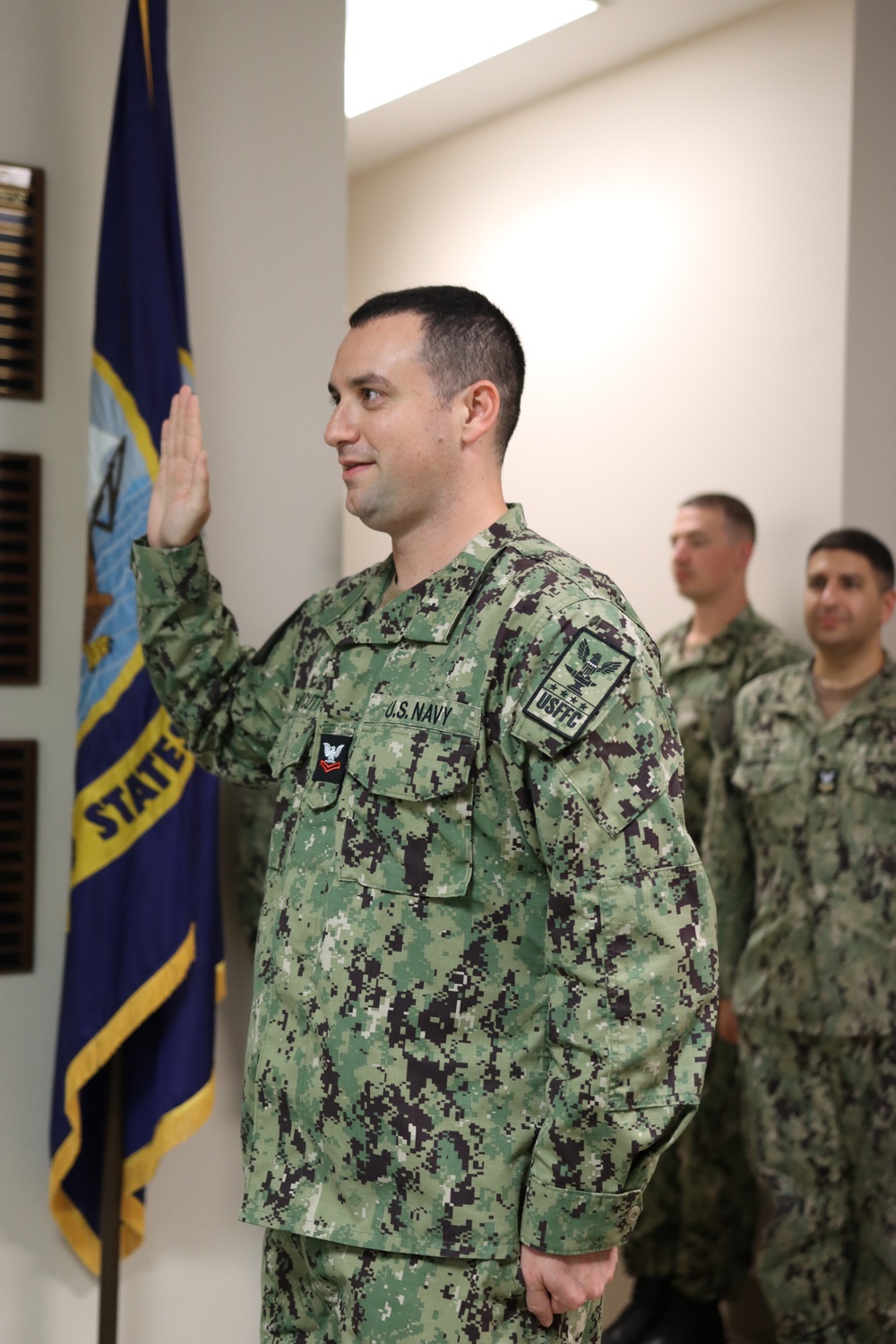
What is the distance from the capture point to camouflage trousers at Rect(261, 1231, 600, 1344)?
149 cm

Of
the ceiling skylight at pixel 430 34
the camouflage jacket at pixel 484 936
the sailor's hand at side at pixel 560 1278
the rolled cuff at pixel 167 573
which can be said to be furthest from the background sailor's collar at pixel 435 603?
the ceiling skylight at pixel 430 34

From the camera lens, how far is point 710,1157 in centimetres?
350

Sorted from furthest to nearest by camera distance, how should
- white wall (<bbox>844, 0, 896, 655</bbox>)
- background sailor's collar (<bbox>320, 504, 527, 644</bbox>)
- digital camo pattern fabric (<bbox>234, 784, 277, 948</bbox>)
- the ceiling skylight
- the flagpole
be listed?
1. the ceiling skylight
2. white wall (<bbox>844, 0, 896, 655</bbox>)
3. digital camo pattern fabric (<bbox>234, 784, 277, 948</bbox>)
4. the flagpole
5. background sailor's collar (<bbox>320, 504, 527, 644</bbox>)

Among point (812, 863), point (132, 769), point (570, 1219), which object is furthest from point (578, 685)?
point (812, 863)

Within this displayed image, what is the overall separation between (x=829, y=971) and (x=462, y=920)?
6.06 feet

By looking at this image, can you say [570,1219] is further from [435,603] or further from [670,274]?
[670,274]

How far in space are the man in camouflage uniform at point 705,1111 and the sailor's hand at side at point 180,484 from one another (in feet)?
6.12

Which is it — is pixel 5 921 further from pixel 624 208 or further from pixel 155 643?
pixel 624 208

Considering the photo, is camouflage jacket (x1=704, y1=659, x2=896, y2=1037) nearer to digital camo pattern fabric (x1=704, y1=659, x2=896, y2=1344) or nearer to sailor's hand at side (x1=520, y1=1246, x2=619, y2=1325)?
digital camo pattern fabric (x1=704, y1=659, x2=896, y2=1344)

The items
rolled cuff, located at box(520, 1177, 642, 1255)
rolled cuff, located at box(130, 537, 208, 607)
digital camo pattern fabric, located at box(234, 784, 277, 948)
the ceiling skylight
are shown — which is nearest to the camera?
rolled cuff, located at box(520, 1177, 642, 1255)

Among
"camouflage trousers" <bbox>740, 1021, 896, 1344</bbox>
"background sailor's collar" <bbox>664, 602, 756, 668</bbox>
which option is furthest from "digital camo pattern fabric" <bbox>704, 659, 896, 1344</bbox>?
"background sailor's collar" <bbox>664, 602, 756, 668</bbox>

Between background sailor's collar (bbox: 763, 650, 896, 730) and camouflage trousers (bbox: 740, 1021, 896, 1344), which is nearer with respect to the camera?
camouflage trousers (bbox: 740, 1021, 896, 1344)

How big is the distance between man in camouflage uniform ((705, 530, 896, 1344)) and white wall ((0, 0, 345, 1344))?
1290 mm

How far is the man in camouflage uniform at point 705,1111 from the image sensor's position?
135 inches
